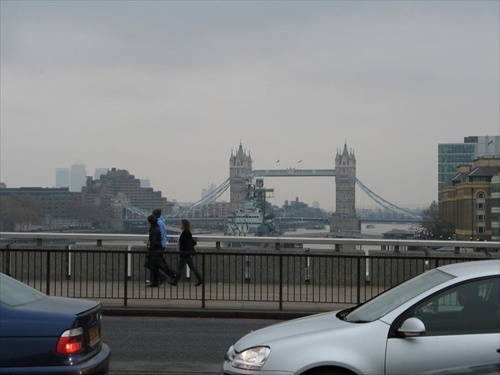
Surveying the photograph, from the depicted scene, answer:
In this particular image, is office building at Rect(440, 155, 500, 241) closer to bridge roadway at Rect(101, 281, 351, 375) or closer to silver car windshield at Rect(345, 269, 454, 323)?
bridge roadway at Rect(101, 281, 351, 375)

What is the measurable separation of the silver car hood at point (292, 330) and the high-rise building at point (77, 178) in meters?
40.9

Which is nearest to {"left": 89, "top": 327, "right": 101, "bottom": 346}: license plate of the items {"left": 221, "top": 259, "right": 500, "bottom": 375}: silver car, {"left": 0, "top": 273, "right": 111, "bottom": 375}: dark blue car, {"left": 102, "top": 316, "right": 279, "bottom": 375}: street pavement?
{"left": 0, "top": 273, "right": 111, "bottom": 375}: dark blue car

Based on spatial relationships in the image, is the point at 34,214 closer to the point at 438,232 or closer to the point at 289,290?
the point at 289,290

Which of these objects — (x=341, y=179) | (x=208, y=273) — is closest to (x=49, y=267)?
(x=208, y=273)

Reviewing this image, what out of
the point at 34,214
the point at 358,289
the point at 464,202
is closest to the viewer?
the point at 358,289

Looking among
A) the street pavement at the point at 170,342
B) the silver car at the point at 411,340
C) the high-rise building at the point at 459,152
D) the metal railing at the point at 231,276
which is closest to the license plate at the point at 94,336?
the silver car at the point at 411,340

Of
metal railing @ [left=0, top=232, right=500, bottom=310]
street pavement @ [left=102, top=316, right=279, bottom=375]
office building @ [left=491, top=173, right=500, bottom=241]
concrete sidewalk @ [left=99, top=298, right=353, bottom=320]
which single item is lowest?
street pavement @ [left=102, top=316, right=279, bottom=375]

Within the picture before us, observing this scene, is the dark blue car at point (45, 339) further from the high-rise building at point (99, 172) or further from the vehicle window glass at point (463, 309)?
the high-rise building at point (99, 172)

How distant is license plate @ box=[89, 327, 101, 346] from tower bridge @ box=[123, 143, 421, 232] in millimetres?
38365

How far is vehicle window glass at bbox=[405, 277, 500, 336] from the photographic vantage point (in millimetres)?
5914

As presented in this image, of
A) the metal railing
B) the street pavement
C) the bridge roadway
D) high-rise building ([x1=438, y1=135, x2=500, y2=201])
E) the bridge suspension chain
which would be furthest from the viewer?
high-rise building ([x1=438, y1=135, x2=500, y2=201])

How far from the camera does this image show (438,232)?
46156 millimetres

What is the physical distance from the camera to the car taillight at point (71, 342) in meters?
6.24

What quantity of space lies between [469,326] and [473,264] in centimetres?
74
